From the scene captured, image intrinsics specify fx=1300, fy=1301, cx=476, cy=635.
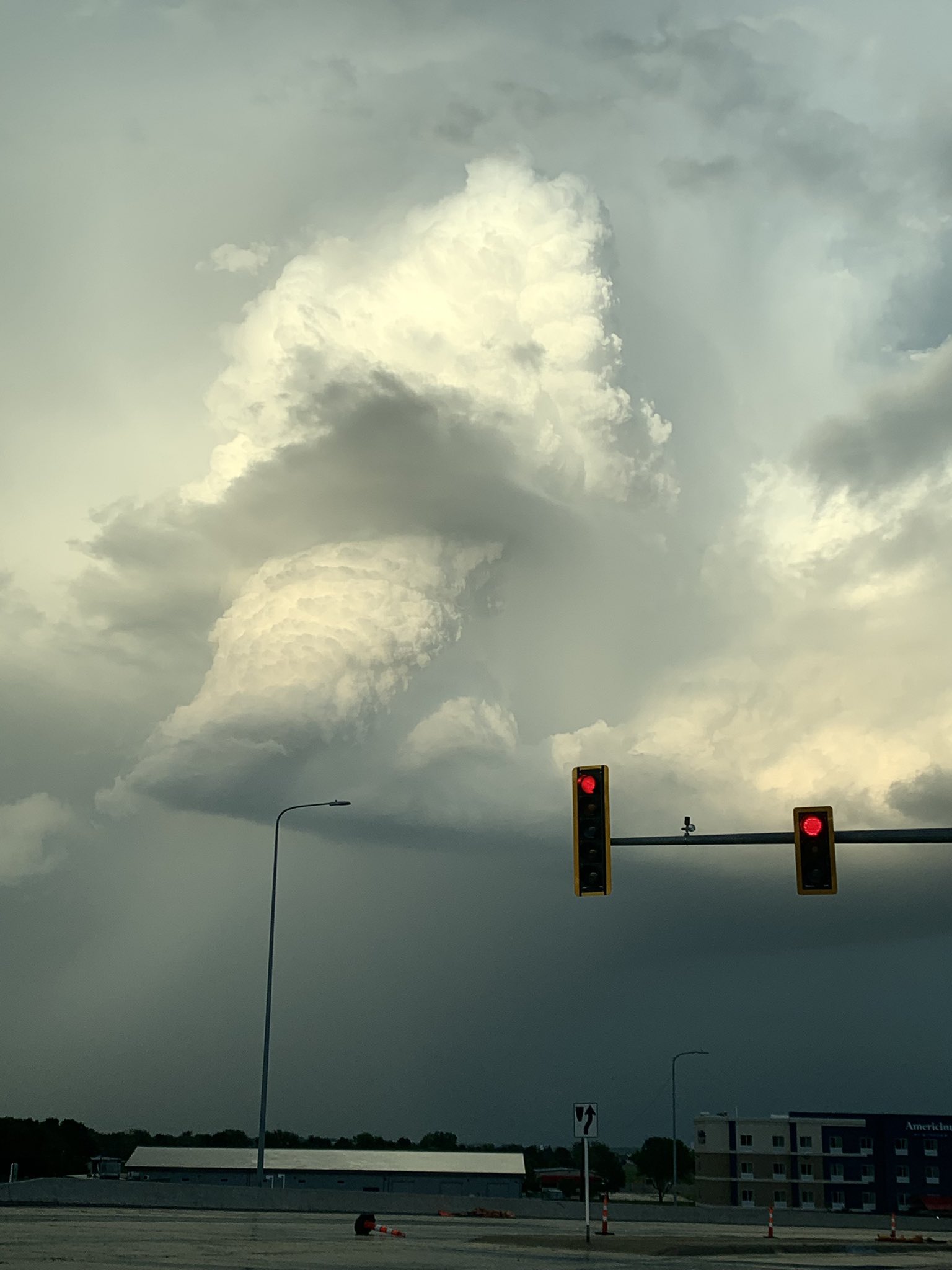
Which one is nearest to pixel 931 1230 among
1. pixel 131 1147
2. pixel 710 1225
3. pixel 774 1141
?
pixel 710 1225

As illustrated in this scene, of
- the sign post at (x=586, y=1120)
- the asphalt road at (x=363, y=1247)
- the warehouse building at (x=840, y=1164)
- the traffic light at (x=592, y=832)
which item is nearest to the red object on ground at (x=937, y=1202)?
the warehouse building at (x=840, y=1164)

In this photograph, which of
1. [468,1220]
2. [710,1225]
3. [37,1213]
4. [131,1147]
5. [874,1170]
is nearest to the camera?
[37,1213]

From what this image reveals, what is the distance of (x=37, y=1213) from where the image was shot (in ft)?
118

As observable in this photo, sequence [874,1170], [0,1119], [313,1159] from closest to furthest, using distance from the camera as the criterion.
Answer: [313,1159]
[0,1119]
[874,1170]

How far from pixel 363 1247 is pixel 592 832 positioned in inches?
426

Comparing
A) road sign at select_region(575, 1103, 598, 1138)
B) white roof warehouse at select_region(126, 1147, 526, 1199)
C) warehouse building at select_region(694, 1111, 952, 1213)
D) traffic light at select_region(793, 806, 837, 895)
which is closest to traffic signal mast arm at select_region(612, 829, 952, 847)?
traffic light at select_region(793, 806, 837, 895)

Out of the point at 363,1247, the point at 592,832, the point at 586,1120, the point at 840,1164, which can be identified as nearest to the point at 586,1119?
the point at 586,1120

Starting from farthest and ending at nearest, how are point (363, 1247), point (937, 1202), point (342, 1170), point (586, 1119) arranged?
point (937, 1202) → point (342, 1170) → point (586, 1119) → point (363, 1247)

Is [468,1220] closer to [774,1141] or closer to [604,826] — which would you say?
[604,826]

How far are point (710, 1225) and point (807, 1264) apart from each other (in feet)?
107

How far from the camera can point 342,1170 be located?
118 metres

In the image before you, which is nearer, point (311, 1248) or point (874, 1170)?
point (311, 1248)

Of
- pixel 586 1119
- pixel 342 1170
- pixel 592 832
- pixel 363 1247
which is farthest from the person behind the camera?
pixel 342 1170

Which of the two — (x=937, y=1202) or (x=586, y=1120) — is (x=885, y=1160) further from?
(x=586, y=1120)
